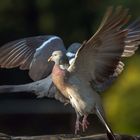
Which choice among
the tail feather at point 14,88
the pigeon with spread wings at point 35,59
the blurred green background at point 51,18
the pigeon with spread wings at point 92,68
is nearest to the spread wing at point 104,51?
the pigeon with spread wings at point 92,68

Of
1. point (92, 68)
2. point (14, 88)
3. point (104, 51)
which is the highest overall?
point (104, 51)

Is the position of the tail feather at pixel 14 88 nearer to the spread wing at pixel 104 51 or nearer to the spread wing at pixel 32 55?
the spread wing at pixel 32 55

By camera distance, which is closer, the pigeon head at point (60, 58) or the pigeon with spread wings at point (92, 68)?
the pigeon with spread wings at point (92, 68)

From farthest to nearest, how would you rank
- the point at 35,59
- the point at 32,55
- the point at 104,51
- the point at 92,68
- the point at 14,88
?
the point at 32,55
the point at 35,59
the point at 14,88
the point at 92,68
the point at 104,51

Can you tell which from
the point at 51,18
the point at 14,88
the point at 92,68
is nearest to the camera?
the point at 92,68

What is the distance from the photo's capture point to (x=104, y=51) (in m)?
5.31

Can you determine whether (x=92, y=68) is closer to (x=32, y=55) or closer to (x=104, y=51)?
(x=104, y=51)

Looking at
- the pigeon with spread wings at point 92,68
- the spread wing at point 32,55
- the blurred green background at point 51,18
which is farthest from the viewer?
the blurred green background at point 51,18

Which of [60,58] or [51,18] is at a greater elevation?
[60,58]

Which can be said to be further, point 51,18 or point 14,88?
point 51,18

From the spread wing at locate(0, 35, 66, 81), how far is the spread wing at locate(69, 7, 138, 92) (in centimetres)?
78

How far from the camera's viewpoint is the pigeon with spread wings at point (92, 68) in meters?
5.21

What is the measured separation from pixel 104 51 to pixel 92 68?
180 millimetres

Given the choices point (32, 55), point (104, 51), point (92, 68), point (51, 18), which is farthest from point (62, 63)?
point (51, 18)
